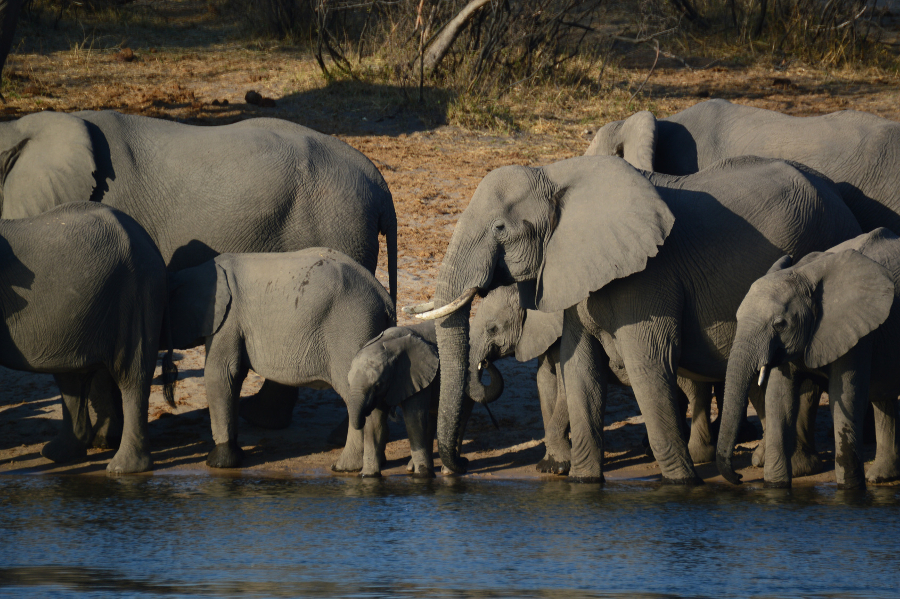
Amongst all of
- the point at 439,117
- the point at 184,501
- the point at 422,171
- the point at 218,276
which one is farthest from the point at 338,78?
the point at 184,501

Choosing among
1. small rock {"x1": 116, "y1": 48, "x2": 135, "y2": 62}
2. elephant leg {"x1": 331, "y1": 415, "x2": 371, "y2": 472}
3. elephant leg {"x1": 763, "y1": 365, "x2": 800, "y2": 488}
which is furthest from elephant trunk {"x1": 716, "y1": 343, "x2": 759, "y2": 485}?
small rock {"x1": 116, "y1": 48, "x2": 135, "y2": 62}

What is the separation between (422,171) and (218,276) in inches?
206

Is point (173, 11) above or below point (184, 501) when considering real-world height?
above

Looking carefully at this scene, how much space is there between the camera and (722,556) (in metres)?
4.67

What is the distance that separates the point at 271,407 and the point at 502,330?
1.55 meters

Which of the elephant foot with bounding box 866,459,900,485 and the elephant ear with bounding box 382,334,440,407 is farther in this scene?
the elephant ear with bounding box 382,334,440,407

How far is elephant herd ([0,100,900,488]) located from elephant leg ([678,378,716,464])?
0.01 m

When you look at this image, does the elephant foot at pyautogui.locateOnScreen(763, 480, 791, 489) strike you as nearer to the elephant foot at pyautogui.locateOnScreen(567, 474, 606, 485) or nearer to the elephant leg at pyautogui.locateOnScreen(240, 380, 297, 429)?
the elephant foot at pyautogui.locateOnScreen(567, 474, 606, 485)

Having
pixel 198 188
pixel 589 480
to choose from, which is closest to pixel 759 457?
pixel 589 480

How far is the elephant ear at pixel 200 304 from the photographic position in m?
6.84

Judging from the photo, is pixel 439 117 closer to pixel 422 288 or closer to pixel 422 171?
pixel 422 171

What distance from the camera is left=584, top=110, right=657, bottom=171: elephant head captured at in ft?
25.5

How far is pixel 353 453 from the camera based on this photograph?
21.9 feet

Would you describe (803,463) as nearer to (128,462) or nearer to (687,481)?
(687,481)
